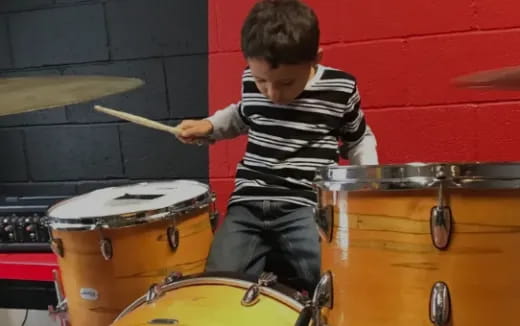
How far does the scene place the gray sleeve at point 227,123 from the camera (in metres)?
1.44

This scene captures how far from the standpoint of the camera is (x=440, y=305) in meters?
0.81

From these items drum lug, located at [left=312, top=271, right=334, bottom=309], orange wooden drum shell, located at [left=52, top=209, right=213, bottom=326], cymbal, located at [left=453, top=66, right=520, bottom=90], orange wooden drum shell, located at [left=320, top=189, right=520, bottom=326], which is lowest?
orange wooden drum shell, located at [left=52, top=209, right=213, bottom=326]

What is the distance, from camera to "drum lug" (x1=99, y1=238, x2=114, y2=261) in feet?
3.90

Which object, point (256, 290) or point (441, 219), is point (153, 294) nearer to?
point (256, 290)

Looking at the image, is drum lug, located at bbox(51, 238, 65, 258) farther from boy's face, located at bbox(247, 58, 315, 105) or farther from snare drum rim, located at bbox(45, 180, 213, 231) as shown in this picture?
boy's face, located at bbox(247, 58, 315, 105)

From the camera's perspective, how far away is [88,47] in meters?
1.83

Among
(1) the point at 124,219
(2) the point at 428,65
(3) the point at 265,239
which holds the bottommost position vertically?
(3) the point at 265,239

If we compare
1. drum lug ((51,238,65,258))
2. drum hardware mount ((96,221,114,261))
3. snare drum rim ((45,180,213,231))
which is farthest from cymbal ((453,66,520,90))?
drum lug ((51,238,65,258))

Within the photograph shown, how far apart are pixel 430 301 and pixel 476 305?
2.2 inches

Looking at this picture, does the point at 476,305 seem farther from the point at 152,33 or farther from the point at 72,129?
the point at 72,129

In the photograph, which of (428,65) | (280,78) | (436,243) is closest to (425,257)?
(436,243)

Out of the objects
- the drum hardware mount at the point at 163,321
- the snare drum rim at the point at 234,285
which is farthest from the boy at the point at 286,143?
the drum hardware mount at the point at 163,321

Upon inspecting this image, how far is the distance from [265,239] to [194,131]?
27 centimetres

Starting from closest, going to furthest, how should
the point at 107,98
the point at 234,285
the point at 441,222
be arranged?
the point at 441,222
the point at 234,285
the point at 107,98
